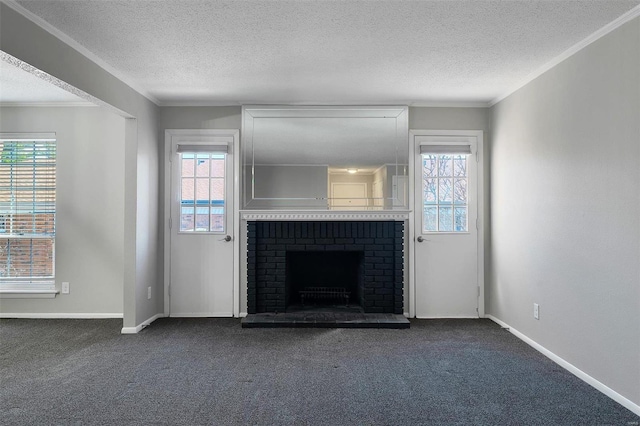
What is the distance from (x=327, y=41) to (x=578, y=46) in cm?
176

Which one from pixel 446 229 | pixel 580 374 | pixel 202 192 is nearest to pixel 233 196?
pixel 202 192

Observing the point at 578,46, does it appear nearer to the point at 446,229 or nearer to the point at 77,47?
the point at 446,229

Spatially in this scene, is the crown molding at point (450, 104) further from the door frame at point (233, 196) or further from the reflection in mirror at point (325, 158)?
the door frame at point (233, 196)

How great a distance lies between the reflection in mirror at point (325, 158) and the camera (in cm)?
442

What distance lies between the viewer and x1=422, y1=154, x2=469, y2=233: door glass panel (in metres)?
4.52

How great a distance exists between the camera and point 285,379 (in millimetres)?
2818

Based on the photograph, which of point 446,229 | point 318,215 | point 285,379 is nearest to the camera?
point 285,379

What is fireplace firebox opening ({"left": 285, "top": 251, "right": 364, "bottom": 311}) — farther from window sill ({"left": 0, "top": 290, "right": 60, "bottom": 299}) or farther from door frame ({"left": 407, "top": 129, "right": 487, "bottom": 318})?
window sill ({"left": 0, "top": 290, "right": 60, "bottom": 299})

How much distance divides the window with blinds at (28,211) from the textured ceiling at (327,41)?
1.60m

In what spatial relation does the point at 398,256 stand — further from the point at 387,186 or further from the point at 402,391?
the point at 402,391

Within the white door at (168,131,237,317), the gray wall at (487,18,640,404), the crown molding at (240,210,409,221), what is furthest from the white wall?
the gray wall at (487,18,640,404)

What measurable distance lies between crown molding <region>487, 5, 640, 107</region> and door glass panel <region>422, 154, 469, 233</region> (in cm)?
87

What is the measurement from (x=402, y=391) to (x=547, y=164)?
83.5 inches

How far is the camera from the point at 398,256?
14.5 ft
